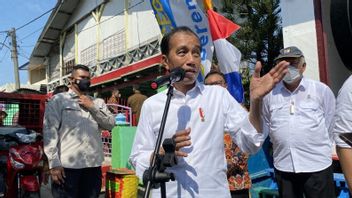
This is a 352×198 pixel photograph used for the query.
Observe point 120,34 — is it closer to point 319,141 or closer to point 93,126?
point 93,126

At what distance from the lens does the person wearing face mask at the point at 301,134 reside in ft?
11.0

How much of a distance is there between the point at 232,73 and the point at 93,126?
5.25 feet

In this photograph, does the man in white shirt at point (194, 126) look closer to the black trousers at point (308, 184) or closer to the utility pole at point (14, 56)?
the black trousers at point (308, 184)

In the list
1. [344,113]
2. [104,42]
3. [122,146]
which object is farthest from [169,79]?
[104,42]

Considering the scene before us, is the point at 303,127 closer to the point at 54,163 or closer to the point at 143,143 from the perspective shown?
the point at 143,143

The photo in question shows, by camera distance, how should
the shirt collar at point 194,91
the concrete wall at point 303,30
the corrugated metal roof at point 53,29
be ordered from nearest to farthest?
the shirt collar at point 194,91
the concrete wall at point 303,30
the corrugated metal roof at point 53,29

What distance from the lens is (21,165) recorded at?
16.0 ft

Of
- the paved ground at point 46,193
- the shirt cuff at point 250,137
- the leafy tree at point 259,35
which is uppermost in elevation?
the leafy tree at point 259,35

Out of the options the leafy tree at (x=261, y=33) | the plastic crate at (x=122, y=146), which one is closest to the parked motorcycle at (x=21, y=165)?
the plastic crate at (x=122, y=146)

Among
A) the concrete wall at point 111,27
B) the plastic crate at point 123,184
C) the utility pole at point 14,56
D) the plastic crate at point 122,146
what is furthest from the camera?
the utility pole at point 14,56

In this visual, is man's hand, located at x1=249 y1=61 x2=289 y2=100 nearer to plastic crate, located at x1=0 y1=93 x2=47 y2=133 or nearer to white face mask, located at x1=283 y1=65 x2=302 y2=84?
white face mask, located at x1=283 y1=65 x2=302 y2=84

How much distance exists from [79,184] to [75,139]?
0.47 metres

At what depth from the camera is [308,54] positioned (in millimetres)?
6195

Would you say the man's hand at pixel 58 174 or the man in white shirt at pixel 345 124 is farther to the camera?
the man's hand at pixel 58 174
